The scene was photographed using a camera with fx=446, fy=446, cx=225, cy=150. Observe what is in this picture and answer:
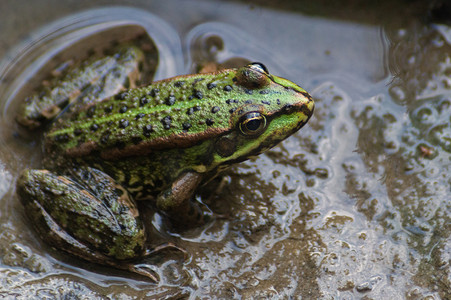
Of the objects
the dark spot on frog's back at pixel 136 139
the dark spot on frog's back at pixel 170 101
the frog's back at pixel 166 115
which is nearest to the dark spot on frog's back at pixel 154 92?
the frog's back at pixel 166 115

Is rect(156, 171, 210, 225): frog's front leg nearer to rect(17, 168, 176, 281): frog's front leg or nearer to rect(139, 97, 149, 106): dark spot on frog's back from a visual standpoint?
rect(17, 168, 176, 281): frog's front leg

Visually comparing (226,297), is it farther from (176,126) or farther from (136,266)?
(176,126)

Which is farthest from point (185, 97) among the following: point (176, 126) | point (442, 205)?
point (442, 205)

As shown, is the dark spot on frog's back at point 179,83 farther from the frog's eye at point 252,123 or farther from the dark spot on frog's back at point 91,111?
the dark spot on frog's back at point 91,111

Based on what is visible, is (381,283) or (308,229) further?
(308,229)

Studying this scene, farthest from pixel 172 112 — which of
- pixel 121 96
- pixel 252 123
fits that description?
pixel 252 123

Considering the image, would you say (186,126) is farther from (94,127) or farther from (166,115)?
(94,127)
